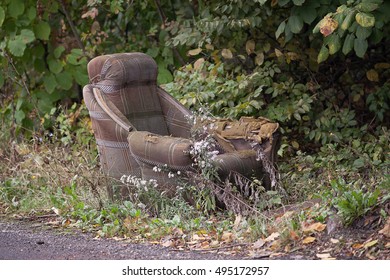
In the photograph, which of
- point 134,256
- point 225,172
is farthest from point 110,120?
point 134,256

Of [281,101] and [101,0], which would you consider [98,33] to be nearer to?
[101,0]

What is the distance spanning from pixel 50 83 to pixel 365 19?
5.17 metres

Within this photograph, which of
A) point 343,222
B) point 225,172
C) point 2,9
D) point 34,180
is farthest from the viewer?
point 2,9

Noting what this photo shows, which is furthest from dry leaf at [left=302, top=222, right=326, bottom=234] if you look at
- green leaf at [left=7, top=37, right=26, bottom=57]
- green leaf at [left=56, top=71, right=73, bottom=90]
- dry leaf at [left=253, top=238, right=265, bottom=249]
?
green leaf at [left=56, top=71, right=73, bottom=90]

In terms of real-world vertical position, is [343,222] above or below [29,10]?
below

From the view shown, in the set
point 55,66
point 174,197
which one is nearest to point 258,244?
point 174,197

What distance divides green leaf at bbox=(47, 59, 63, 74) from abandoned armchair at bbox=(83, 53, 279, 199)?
302cm

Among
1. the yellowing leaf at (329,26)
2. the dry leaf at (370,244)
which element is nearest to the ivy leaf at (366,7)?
the yellowing leaf at (329,26)

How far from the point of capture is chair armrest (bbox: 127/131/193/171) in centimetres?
691

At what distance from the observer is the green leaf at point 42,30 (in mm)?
10664

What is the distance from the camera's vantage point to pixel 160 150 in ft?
23.1

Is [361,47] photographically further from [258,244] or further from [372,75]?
[372,75]

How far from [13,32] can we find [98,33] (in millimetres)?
1067

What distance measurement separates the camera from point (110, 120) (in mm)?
7480
